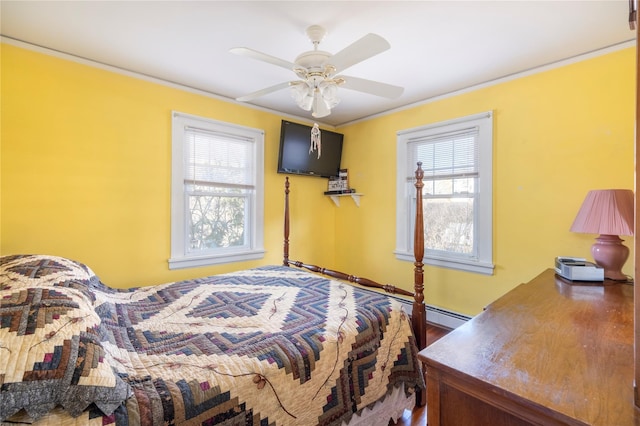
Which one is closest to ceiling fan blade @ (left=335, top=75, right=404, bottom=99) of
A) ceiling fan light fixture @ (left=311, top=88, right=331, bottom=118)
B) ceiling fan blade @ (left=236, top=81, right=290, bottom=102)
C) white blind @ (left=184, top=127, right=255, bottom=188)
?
ceiling fan light fixture @ (left=311, top=88, right=331, bottom=118)

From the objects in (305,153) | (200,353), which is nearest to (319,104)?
(200,353)

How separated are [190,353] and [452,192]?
2.68m

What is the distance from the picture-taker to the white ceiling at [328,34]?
170 centimetres

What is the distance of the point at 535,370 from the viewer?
0.79m

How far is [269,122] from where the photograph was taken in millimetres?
3449

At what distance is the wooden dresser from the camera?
26.3 inches

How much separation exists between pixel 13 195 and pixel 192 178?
1.25 metres

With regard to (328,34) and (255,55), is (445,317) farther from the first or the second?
(255,55)

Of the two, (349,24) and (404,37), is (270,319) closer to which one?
(349,24)

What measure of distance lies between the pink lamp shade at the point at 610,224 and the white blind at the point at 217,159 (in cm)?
288

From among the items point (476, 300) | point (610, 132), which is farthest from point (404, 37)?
point (476, 300)

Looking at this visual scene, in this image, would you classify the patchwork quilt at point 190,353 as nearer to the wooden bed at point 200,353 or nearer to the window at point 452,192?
the wooden bed at point 200,353

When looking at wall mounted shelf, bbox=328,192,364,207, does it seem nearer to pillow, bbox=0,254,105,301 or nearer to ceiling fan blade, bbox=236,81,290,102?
ceiling fan blade, bbox=236,81,290,102

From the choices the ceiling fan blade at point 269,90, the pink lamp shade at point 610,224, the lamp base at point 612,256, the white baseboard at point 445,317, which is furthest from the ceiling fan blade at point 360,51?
the white baseboard at point 445,317
